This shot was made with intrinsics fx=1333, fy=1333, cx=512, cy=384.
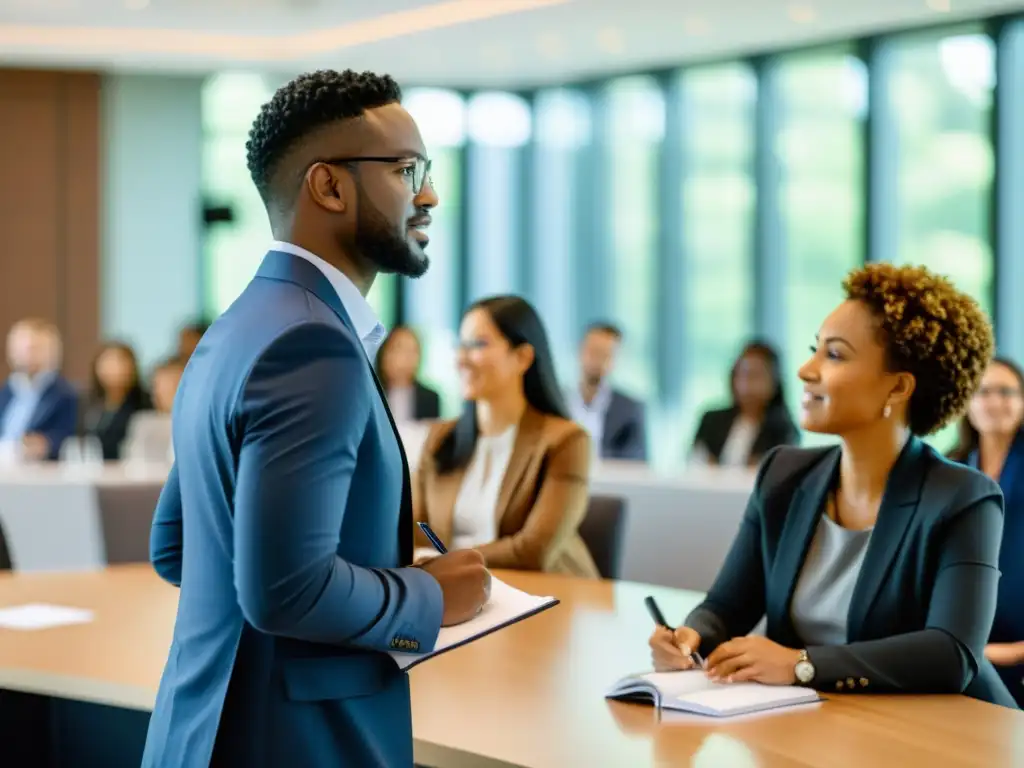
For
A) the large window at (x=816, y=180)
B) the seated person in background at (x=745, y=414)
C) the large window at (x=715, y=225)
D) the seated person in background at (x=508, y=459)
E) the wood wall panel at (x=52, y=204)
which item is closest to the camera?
the seated person in background at (x=508, y=459)

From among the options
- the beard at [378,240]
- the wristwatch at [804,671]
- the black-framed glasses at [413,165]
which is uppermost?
the black-framed glasses at [413,165]

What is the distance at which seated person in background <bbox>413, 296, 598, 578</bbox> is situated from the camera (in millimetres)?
3832

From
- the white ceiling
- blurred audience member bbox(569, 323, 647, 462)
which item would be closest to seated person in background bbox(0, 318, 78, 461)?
the white ceiling

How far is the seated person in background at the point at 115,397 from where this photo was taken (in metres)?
8.22

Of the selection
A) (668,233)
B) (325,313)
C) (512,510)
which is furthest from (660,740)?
(668,233)

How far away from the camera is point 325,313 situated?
148 cm

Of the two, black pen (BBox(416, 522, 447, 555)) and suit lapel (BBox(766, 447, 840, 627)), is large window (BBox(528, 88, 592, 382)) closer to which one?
suit lapel (BBox(766, 447, 840, 627))

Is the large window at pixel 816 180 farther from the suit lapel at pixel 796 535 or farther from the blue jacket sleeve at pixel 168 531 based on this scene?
the blue jacket sleeve at pixel 168 531

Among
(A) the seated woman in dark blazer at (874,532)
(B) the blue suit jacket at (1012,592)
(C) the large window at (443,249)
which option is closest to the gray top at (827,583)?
(A) the seated woman in dark blazer at (874,532)

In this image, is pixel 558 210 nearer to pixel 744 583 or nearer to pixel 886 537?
pixel 744 583

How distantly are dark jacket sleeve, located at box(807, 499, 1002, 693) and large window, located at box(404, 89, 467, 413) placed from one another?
958 centimetres

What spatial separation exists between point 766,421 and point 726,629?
432 centimetres

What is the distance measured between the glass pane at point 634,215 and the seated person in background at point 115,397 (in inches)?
167

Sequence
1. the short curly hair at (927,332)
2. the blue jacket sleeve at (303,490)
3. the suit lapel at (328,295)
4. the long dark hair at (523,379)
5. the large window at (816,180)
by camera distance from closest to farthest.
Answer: the blue jacket sleeve at (303,490)
the suit lapel at (328,295)
the short curly hair at (927,332)
the long dark hair at (523,379)
the large window at (816,180)
